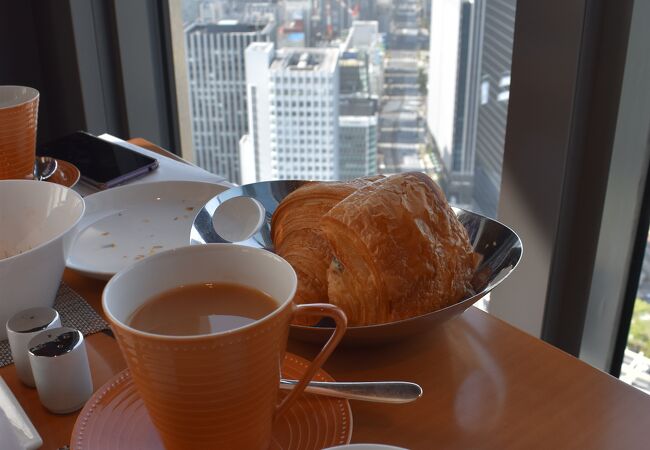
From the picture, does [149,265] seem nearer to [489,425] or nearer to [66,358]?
[66,358]

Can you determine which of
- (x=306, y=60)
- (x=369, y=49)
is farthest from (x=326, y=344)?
(x=306, y=60)

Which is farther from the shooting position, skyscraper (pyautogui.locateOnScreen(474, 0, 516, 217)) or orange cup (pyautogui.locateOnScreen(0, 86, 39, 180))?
skyscraper (pyautogui.locateOnScreen(474, 0, 516, 217))

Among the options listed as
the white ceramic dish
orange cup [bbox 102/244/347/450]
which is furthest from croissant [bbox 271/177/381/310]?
the white ceramic dish

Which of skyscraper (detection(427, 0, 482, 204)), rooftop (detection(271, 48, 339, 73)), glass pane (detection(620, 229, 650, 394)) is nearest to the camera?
glass pane (detection(620, 229, 650, 394))

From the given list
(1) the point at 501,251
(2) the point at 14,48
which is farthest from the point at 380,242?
(2) the point at 14,48

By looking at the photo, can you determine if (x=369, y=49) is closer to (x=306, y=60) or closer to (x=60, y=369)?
(x=306, y=60)

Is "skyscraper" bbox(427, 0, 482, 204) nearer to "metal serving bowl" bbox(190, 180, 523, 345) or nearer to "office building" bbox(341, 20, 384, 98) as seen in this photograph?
"office building" bbox(341, 20, 384, 98)
